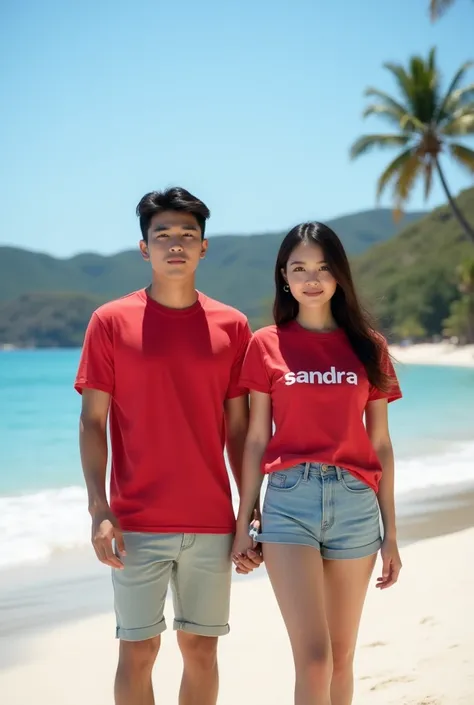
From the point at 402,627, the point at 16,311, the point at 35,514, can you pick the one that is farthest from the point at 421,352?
the point at 16,311

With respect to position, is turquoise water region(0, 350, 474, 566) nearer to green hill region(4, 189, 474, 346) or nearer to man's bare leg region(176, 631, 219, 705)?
man's bare leg region(176, 631, 219, 705)

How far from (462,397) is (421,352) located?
2834 centimetres

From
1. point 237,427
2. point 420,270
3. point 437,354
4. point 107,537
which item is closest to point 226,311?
point 237,427

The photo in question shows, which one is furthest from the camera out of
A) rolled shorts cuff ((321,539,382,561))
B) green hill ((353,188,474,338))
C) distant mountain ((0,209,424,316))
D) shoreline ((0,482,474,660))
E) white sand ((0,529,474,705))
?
distant mountain ((0,209,424,316))

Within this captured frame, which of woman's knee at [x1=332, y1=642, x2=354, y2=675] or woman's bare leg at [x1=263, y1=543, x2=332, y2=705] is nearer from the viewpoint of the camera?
woman's bare leg at [x1=263, y1=543, x2=332, y2=705]

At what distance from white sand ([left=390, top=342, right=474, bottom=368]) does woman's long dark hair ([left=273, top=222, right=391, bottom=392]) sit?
41165 mm

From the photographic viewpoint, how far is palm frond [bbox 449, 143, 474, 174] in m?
27.4

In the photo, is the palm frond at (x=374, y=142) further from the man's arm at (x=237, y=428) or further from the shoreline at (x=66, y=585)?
the man's arm at (x=237, y=428)

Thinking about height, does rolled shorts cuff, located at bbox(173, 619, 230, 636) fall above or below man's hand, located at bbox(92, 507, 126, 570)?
below

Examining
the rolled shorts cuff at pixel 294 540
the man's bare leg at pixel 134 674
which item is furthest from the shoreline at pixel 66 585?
the rolled shorts cuff at pixel 294 540

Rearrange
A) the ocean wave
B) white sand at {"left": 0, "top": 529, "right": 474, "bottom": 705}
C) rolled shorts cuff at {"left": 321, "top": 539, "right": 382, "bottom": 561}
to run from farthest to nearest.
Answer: the ocean wave < white sand at {"left": 0, "top": 529, "right": 474, "bottom": 705} < rolled shorts cuff at {"left": 321, "top": 539, "right": 382, "bottom": 561}

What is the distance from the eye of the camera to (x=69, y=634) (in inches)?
183

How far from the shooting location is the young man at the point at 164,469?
2.75 meters

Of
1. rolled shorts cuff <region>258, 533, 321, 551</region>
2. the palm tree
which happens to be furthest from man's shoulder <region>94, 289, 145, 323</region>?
the palm tree
